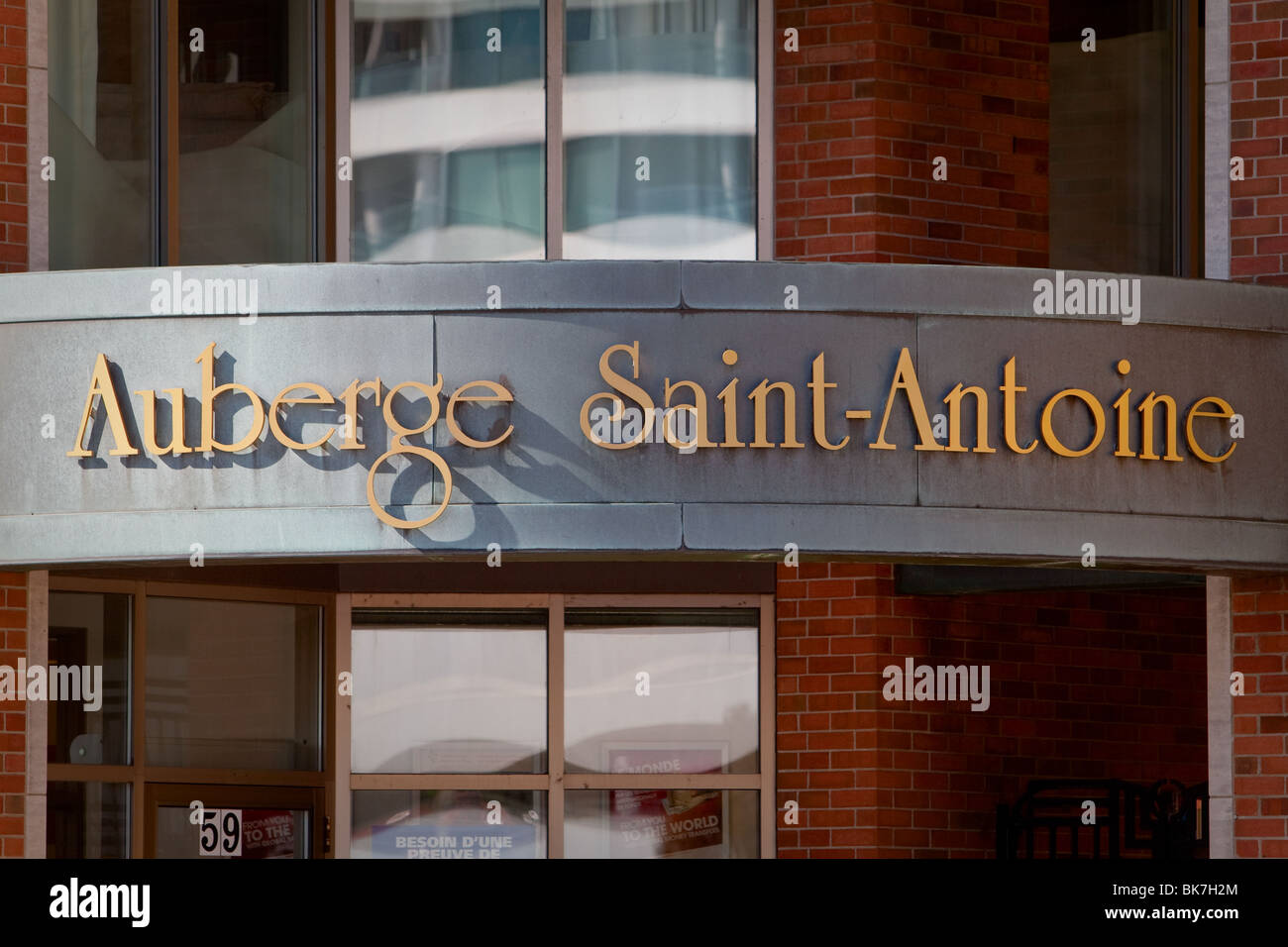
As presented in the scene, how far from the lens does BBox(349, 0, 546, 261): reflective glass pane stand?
10.5 m

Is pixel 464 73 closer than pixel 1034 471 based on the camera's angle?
No

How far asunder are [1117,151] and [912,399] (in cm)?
349

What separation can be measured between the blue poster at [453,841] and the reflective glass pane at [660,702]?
0.49m

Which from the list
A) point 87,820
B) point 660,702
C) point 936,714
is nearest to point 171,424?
point 87,820

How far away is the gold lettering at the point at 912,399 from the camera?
29.8 feet

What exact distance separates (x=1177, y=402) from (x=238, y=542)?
4.28 meters

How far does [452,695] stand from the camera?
1138 cm

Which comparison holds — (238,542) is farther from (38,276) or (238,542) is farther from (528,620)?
(528,620)

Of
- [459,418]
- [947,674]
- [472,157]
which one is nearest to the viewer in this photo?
[459,418]

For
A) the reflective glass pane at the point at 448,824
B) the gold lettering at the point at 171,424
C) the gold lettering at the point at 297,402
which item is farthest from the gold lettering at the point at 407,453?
the reflective glass pane at the point at 448,824

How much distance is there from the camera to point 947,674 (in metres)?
11.3

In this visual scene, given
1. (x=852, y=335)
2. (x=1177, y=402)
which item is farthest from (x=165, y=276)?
(x=1177, y=402)

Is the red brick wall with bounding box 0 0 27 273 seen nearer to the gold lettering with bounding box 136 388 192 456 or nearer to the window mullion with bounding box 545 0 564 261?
the gold lettering with bounding box 136 388 192 456

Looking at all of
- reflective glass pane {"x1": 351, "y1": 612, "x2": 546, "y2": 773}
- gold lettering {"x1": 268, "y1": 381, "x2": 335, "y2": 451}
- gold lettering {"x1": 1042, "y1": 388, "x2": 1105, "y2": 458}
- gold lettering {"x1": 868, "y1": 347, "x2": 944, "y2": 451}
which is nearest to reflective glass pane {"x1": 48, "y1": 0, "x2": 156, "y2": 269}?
gold lettering {"x1": 268, "y1": 381, "x2": 335, "y2": 451}
